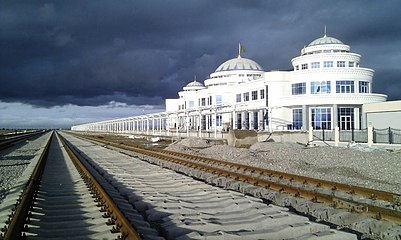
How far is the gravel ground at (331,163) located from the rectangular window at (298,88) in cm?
2398

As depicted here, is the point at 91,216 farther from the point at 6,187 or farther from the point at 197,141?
the point at 197,141

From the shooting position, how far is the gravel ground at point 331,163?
1455 cm

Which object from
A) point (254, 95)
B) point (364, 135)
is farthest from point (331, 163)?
point (254, 95)

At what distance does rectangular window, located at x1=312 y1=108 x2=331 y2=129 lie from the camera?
50800mm

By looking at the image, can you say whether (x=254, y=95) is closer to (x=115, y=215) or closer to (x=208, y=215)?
(x=208, y=215)

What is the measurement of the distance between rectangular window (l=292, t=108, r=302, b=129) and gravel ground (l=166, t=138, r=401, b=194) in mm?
22608

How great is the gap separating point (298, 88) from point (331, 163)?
35.5 m

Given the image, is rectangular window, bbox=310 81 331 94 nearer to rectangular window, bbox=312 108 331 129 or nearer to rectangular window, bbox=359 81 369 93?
rectangular window, bbox=312 108 331 129

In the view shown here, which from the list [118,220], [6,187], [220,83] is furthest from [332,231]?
[220,83]

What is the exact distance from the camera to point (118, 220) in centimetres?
698

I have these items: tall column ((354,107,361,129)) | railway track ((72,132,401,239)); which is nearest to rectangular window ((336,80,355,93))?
tall column ((354,107,361,129))

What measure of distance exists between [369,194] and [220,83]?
232ft

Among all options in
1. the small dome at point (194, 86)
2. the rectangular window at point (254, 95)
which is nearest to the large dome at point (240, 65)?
the small dome at point (194, 86)

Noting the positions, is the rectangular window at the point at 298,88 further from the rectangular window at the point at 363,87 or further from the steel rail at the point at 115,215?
the steel rail at the point at 115,215
